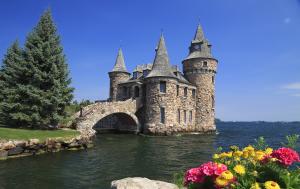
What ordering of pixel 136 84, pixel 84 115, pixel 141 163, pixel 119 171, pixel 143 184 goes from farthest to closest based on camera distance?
pixel 136 84 < pixel 84 115 < pixel 141 163 < pixel 119 171 < pixel 143 184

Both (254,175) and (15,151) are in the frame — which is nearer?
(254,175)

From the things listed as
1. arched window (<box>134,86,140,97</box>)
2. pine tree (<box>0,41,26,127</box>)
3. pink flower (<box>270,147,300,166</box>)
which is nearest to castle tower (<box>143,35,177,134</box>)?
arched window (<box>134,86,140,97</box>)

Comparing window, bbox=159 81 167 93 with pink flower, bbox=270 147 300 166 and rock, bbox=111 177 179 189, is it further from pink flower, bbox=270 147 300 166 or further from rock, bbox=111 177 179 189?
pink flower, bbox=270 147 300 166

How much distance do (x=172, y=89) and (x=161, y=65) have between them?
3551 millimetres

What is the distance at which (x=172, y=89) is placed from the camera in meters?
35.2

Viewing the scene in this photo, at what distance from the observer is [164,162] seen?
17000 millimetres

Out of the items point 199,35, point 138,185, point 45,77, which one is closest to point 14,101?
point 45,77

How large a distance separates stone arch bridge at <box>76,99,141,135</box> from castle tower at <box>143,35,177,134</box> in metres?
2.04

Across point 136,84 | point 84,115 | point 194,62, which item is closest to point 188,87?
point 194,62

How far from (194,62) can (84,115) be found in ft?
63.2

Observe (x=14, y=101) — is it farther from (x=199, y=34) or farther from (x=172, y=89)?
(x=199, y=34)

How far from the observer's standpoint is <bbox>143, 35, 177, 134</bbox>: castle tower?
114 feet

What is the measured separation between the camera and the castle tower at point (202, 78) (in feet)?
132

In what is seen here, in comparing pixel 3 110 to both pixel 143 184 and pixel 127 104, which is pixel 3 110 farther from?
pixel 143 184
